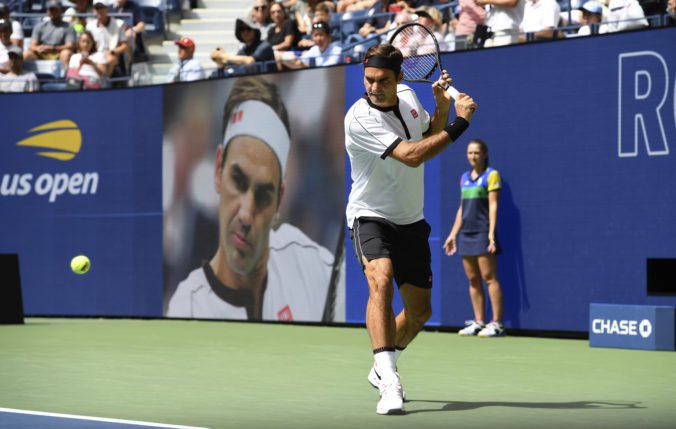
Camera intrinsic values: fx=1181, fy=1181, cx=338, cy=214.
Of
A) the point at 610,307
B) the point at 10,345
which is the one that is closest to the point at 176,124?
the point at 10,345

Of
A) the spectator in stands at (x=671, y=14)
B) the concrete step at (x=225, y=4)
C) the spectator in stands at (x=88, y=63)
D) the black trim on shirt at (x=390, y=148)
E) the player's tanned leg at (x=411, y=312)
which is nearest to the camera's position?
the black trim on shirt at (x=390, y=148)

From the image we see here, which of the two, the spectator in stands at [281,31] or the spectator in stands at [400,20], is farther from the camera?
the spectator in stands at [281,31]

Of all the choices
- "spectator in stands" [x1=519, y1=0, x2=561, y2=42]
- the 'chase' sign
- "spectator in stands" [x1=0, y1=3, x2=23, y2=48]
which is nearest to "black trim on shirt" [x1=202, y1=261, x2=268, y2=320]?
"spectator in stands" [x1=519, y1=0, x2=561, y2=42]

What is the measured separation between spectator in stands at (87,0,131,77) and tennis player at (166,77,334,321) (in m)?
2.60

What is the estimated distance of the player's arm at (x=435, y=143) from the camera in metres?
6.26

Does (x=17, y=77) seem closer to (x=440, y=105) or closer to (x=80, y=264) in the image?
(x=80, y=264)

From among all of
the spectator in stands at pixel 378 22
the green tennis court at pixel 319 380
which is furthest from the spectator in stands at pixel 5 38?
the green tennis court at pixel 319 380

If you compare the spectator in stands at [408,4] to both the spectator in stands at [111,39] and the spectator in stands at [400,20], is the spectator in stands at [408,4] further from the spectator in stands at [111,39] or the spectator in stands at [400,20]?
the spectator in stands at [111,39]

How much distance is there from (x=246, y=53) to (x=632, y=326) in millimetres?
6873

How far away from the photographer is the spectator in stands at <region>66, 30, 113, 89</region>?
16281mm

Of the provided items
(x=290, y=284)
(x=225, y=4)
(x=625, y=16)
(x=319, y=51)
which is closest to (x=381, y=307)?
(x=625, y=16)

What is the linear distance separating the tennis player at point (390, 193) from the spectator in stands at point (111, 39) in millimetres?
10215

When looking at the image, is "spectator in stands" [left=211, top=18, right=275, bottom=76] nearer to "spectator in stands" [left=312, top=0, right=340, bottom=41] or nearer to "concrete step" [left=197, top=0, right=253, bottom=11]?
"spectator in stands" [left=312, top=0, right=340, bottom=41]

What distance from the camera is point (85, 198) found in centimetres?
1563
